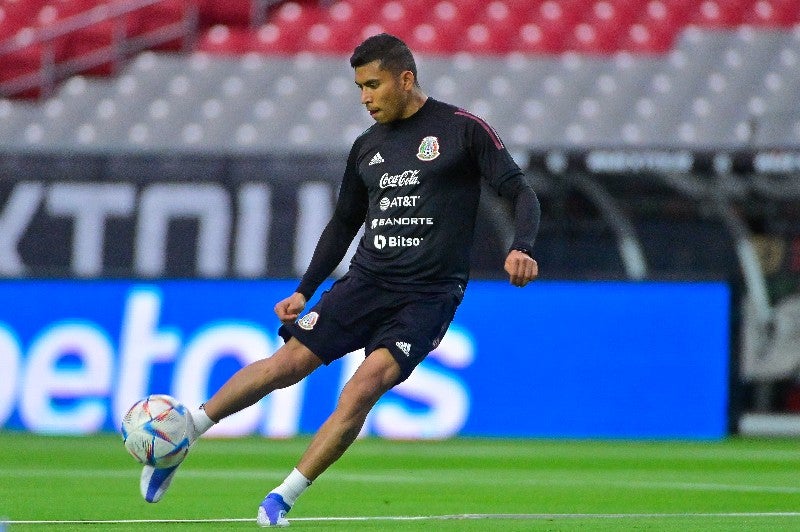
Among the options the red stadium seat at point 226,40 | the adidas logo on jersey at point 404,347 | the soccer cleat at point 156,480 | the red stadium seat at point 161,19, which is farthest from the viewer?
the red stadium seat at point 161,19

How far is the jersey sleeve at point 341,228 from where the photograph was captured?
6.70 m

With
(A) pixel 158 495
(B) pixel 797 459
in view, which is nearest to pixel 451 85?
(B) pixel 797 459

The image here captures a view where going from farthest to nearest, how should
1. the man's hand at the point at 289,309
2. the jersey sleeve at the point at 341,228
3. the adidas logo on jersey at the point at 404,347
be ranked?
the jersey sleeve at the point at 341,228 → the man's hand at the point at 289,309 → the adidas logo on jersey at the point at 404,347

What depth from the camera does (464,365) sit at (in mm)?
12805

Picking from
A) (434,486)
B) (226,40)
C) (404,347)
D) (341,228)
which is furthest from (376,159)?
(226,40)

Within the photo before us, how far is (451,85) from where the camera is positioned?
54.9 feet

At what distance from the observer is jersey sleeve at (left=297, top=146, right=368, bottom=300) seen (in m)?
6.70

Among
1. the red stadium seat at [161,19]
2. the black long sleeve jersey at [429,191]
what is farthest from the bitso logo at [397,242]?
the red stadium seat at [161,19]

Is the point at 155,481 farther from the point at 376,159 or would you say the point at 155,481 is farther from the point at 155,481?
the point at 376,159

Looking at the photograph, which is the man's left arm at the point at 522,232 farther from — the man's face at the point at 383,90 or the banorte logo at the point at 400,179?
the man's face at the point at 383,90

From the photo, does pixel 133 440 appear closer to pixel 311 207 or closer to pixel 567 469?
pixel 567 469

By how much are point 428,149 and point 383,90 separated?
0.31 m

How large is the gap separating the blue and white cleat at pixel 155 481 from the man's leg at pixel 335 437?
1.75 ft

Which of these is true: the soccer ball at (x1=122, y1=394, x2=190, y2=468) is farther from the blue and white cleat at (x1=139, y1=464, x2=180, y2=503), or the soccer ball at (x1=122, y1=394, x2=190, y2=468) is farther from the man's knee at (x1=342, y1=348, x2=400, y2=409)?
the man's knee at (x1=342, y1=348, x2=400, y2=409)
